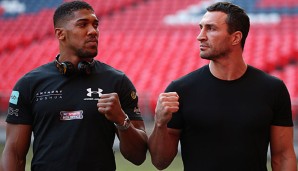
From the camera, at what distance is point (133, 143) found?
123 inches

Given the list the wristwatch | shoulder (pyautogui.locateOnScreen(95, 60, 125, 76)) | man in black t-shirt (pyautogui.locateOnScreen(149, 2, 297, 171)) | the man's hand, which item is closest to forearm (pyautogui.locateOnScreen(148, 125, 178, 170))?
man in black t-shirt (pyautogui.locateOnScreen(149, 2, 297, 171))

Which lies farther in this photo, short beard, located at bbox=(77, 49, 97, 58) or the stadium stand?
the stadium stand

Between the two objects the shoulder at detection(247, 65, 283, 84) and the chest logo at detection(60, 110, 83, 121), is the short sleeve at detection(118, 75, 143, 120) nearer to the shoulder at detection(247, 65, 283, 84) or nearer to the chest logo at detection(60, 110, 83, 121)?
the chest logo at detection(60, 110, 83, 121)

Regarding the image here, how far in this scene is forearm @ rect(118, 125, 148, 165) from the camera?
10.1 feet

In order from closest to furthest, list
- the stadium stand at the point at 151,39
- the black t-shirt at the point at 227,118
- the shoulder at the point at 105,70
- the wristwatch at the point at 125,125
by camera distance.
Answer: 1. the wristwatch at the point at 125,125
2. the black t-shirt at the point at 227,118
3. the shoulder at the point at 105,70
4. the stadium stand at the point at 151,39

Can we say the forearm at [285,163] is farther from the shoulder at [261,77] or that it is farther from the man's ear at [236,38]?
the man's ear at [236,38]

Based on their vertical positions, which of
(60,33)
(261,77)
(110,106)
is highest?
(60,33)

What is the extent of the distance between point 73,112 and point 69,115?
0.03 metres

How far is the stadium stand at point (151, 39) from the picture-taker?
42.9 feet

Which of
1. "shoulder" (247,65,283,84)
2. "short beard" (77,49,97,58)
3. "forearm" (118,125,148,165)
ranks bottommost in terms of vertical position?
"forearm" (118,125,148,165)

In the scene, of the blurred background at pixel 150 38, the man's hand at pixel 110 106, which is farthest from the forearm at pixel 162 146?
the blurred background at pixel 150 38

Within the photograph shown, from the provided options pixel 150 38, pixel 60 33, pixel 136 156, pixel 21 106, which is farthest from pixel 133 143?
pixel 150 38

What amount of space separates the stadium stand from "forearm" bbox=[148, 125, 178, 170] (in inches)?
327

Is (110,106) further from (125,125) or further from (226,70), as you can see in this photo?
(226,70)
